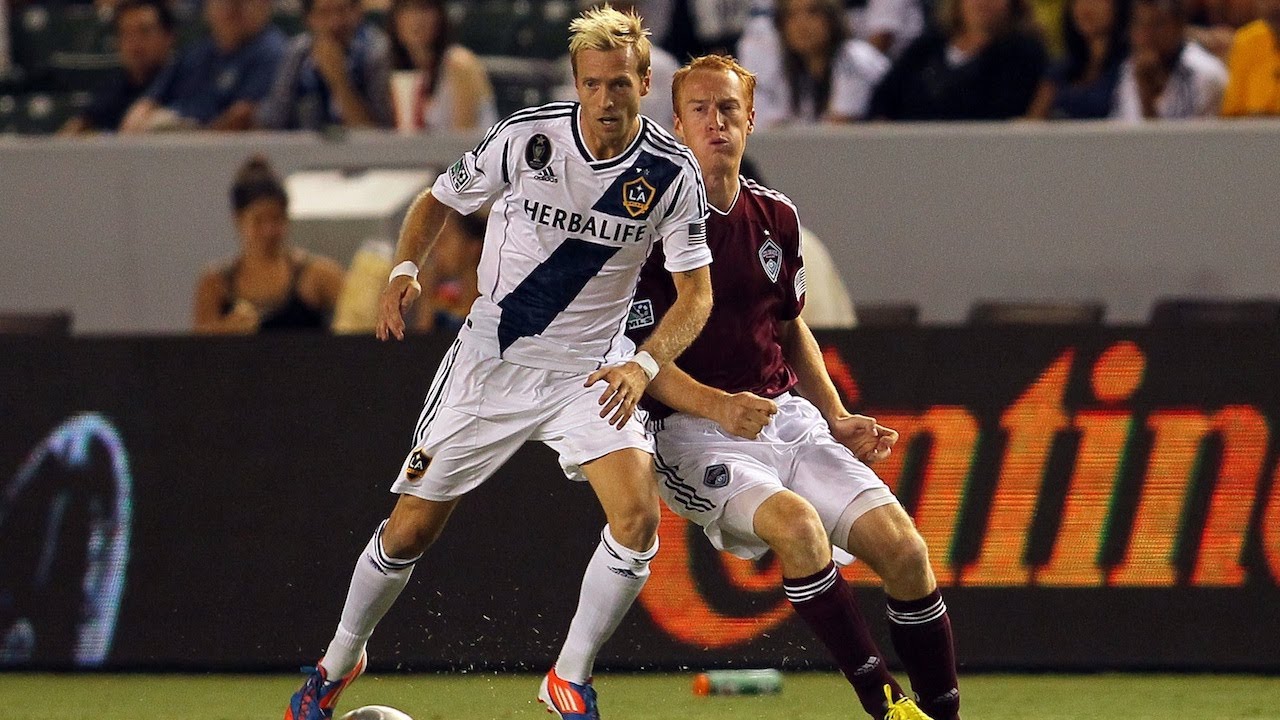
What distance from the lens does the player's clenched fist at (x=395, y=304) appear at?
557 centimetres

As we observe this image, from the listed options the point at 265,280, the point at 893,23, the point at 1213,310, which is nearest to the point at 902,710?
the point at 1213,310

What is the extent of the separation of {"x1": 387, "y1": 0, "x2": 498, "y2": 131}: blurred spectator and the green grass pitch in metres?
3.65

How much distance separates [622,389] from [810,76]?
5.14 meters

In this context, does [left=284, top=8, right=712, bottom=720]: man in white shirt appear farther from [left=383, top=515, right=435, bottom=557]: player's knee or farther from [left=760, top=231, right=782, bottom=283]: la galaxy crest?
[left=760, top=231, right=782, bottom=283]: la galaxy crest

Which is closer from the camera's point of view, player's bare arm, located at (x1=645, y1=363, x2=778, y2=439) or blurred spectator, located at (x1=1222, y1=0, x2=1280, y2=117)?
player's bare arm, located at (x1=645, y1=363, x2=778, y2=439)

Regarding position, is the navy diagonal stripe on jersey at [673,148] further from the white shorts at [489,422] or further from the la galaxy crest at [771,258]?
the white shorts at [489,422]

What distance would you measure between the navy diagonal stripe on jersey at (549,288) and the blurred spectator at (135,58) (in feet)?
19.7

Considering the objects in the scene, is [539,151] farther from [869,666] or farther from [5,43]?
[5,43]

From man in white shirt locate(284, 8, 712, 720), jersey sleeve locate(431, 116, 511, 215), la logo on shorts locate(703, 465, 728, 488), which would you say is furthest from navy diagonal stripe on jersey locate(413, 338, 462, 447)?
la logo on shorts locate(703, 465, 728, 488)

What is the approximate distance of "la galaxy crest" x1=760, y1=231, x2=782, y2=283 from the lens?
5.83 meters

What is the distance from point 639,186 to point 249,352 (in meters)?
2.57

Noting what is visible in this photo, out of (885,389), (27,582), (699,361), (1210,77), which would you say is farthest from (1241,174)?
(27,582)

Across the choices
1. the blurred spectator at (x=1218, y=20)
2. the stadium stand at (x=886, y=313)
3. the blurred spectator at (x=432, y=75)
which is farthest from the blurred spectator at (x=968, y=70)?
the blurred spectator at (x=432, y=75)

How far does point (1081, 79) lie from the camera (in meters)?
10.1
